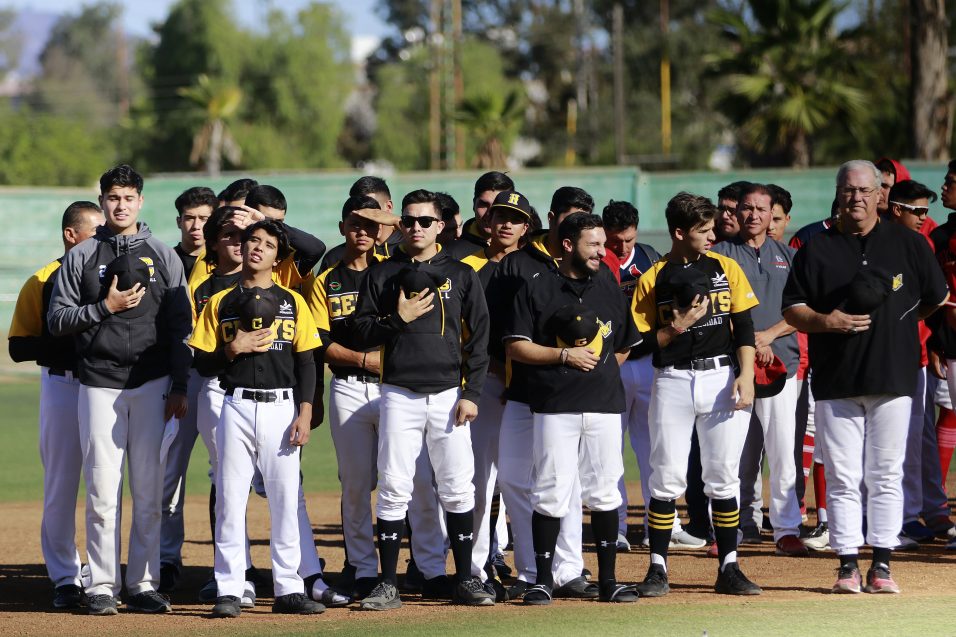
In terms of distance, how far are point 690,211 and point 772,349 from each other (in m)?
1.61

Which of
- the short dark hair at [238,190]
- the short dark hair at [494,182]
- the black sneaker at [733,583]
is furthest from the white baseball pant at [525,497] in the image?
the short dark hair at [238,190]

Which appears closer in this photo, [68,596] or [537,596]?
[537,596]

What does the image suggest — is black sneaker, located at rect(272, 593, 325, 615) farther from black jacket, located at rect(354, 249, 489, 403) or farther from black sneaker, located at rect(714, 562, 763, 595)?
black sneaker, located at rect(714, 562, 763, 595)

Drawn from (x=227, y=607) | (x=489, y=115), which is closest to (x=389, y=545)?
(x=227, y=607)

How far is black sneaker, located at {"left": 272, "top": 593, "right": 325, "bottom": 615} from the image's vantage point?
6.72 metres

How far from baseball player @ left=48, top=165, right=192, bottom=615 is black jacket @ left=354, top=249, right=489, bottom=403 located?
1077 mm

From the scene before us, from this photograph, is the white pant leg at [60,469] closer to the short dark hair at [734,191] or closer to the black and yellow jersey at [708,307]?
the black and yellow jersey at [708,307]

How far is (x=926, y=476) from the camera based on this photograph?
8.73 meters

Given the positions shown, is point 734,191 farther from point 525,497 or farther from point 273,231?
point 273,231

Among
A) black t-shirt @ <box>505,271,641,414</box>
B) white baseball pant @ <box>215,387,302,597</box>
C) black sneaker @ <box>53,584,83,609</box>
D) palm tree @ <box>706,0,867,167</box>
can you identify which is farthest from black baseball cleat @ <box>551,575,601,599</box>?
palm tree @ <box>706,0,867,167</box>

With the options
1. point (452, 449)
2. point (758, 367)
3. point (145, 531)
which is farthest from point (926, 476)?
point (145, 531)

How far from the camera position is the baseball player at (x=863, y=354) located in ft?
22.3

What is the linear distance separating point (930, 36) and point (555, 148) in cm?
4254

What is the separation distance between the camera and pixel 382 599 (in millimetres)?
6754
